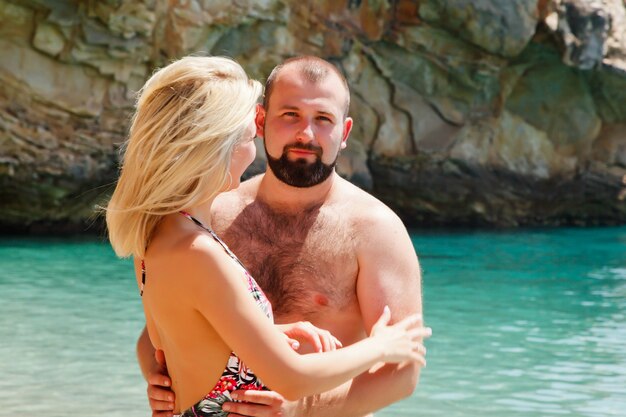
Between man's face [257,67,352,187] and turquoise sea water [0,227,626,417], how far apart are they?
11.0ft

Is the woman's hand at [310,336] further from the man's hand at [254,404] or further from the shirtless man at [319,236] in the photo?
the shirtless man at [319,236]

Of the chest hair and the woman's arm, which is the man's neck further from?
the woman's arm

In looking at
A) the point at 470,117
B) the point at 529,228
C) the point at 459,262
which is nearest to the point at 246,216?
the point at 459,262

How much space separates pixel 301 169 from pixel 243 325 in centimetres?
93

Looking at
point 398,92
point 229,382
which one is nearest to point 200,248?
point 229,382

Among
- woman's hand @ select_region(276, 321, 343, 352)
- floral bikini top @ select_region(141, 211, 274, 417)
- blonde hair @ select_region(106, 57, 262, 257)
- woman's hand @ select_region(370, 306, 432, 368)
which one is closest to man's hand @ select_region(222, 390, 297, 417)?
floral bikini top @ select_region(141, 211, 274, 417)

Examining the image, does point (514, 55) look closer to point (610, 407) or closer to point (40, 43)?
point (40, 43)

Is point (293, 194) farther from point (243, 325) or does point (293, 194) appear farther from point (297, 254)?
point (243, 325)

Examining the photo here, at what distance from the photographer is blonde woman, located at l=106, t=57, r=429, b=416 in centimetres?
233

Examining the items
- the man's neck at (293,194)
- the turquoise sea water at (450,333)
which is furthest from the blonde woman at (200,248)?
the turquoise sea water at (450,333)

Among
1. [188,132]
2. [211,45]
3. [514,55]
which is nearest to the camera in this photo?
[188,132]

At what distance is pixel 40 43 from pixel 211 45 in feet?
7.05

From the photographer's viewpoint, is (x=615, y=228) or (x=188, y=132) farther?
(x=615, y=228)

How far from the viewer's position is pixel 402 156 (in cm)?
1582
